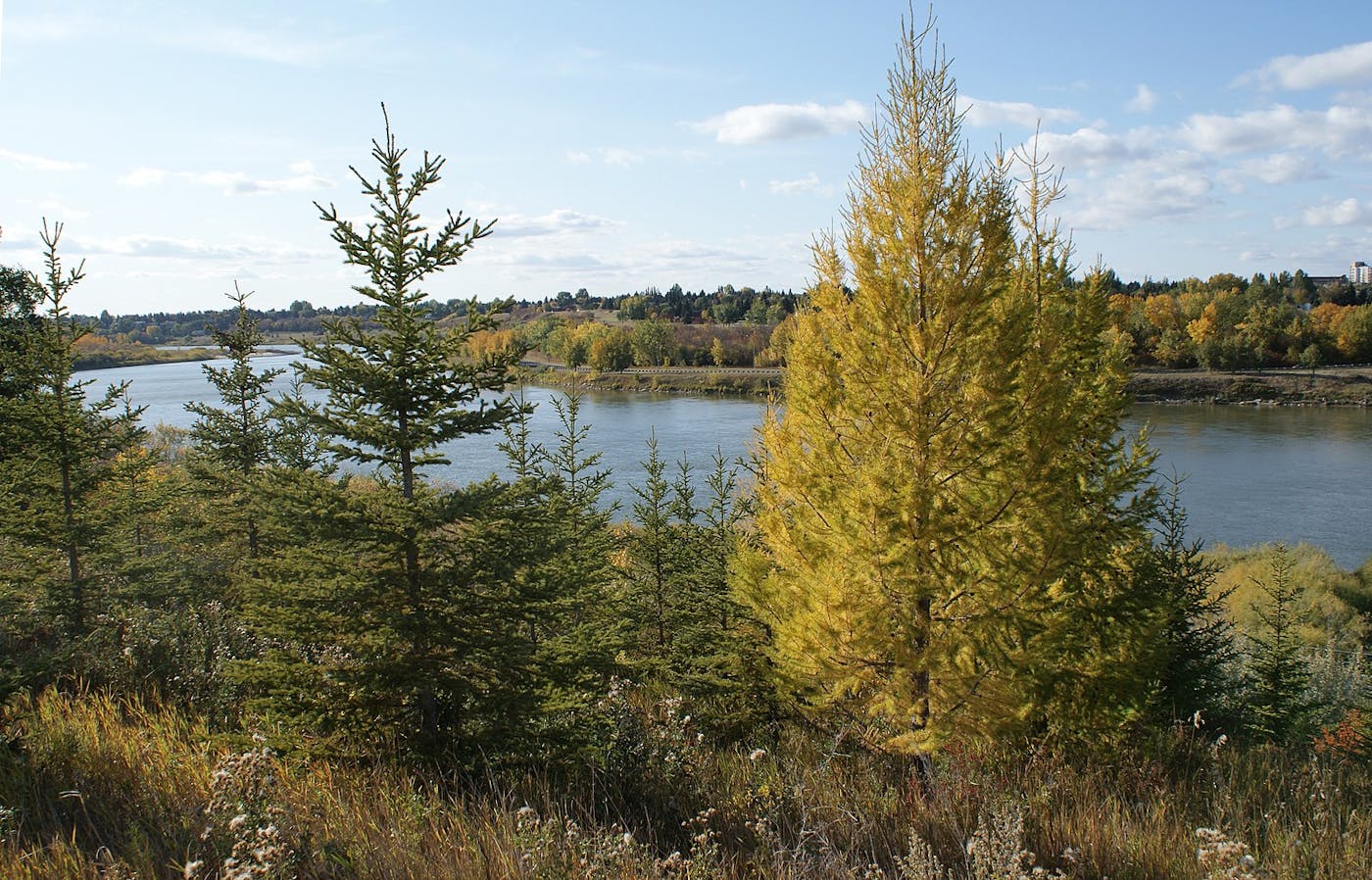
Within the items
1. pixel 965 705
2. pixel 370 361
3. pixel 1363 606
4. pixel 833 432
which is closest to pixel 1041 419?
pixel 833 432

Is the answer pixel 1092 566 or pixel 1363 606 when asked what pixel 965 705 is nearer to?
pixel 1092 566

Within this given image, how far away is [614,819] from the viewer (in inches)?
166

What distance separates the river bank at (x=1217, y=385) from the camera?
58.3m

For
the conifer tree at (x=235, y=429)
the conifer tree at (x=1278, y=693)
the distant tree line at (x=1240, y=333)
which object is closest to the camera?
the conifer tree at (x=1278, y=693)

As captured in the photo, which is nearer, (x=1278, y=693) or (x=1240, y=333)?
(x=1278, y=693)

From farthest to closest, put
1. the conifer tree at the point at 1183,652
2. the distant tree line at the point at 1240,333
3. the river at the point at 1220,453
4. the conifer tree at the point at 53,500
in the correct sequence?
the distant tree line at the point at 1240,333 → the river at the point at 1220,453 → the conifer tree at the point at 1183,652 → the conifer tree at the point at 53,500

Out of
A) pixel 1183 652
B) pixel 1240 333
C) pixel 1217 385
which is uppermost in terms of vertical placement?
pixel 1240 333

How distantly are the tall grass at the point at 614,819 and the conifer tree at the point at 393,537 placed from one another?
487mm

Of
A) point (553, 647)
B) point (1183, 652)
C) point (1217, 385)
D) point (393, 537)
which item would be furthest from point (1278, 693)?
point (1217, 385)

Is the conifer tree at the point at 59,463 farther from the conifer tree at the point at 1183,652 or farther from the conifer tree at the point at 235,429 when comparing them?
the conifer tree at the point at 1183,652

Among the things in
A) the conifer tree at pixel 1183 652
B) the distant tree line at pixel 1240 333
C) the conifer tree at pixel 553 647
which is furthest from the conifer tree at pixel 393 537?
the distant tree line at pixel 1240 333

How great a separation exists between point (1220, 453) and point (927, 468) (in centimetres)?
4004

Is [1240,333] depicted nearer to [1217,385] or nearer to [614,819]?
[1217,385]

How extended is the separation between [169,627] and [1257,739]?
11161 millimetres
